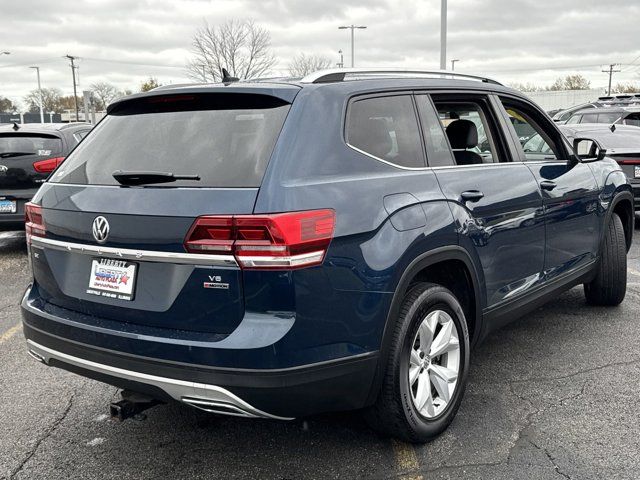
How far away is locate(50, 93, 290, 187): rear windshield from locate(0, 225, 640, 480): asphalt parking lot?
122 cm

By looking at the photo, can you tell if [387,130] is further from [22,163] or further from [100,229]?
[22,163]

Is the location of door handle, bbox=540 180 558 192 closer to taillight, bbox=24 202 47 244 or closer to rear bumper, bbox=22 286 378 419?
rear bumper, bbox=22 286 378 419

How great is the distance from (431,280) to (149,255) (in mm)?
1459

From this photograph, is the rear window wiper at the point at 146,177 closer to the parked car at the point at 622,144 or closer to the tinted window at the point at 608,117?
the parked car at the point at 622,144

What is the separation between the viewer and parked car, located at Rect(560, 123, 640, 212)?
29.6ft

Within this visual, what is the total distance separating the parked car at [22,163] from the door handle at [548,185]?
607cm

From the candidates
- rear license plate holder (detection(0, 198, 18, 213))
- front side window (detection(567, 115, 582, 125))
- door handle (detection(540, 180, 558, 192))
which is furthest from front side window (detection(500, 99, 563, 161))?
front side window (detection(567, 115, 582, 125))

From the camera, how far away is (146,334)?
264cm

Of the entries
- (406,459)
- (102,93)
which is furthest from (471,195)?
(102,93)

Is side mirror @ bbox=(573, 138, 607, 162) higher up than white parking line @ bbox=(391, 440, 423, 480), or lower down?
higher up

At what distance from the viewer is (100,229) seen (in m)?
2.75

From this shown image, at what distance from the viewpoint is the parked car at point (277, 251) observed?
2.49 metres

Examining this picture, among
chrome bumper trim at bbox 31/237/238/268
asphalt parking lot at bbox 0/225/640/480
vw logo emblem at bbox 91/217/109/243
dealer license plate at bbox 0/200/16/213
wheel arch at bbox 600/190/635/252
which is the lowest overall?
asphalt parking lot at bbox 0/225/640/480

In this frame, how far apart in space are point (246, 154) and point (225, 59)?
104 ft
